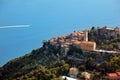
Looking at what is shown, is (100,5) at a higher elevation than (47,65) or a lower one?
higher

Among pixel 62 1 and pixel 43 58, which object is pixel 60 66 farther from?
pixel 62 1

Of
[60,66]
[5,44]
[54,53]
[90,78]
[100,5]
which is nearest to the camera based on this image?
[90,78]

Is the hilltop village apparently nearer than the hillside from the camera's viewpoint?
No

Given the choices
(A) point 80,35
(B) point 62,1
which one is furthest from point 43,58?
(B) point 62,1

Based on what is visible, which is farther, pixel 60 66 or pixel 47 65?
pixel 47 65

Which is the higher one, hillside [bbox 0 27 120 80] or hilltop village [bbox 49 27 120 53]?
hilltop village [bbox 49 27 120 53]

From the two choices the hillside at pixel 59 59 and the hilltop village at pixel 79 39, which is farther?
the hilltop village at pixel 79 39

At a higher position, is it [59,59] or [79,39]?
[79,39]

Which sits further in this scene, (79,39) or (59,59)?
(79,39)
